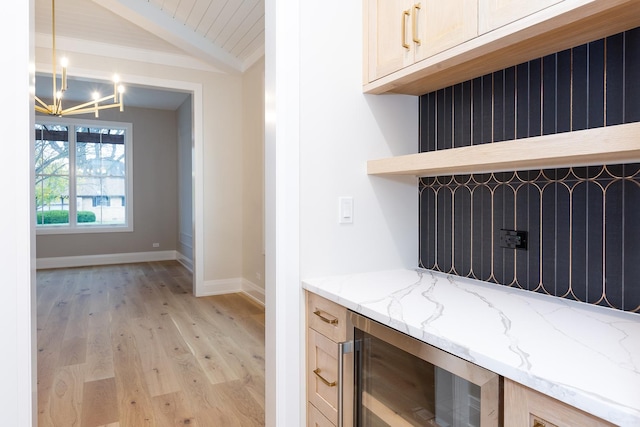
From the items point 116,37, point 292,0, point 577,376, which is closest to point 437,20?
point 292,0

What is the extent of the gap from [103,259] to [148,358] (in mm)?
5064

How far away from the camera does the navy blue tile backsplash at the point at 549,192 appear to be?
3.95 ft

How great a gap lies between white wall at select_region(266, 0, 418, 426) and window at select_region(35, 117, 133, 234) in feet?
21.9

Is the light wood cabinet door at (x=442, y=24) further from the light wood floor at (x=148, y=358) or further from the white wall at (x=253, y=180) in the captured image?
the white wall at (x=253, y=180)

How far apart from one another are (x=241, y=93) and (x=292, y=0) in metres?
3.57

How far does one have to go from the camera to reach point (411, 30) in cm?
151

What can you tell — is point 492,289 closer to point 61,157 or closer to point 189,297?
point 189,297

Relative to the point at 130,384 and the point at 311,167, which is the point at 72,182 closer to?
the point at 130,384

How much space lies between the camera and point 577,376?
2.51ft

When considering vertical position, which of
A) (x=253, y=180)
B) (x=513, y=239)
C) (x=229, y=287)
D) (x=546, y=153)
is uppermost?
(x=253, y=180)

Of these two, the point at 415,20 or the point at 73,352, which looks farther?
the point at 73,352

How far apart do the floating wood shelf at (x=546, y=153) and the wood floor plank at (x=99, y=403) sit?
77.2 inches

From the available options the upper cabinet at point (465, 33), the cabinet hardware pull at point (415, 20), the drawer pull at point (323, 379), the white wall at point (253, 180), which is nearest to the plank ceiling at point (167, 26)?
the white wall at point (253, 180)

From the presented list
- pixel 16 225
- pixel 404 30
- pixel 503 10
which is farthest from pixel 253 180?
pixel 503 10
